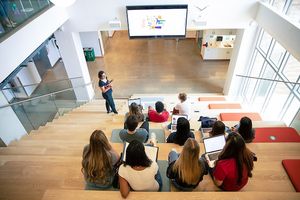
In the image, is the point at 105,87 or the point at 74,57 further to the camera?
the point at 74,57

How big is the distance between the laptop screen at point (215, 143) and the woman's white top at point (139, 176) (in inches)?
43.3

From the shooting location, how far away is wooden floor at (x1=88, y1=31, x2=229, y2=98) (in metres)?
8.73

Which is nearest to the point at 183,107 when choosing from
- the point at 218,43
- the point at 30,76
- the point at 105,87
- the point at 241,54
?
the point at 105,87

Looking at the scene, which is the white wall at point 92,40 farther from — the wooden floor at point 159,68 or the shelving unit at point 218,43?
the shelving unit at point 218,43

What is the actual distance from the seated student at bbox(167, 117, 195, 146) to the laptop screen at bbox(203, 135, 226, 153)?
336mm

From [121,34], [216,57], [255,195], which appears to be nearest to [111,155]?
[255,195]

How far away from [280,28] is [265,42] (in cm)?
142

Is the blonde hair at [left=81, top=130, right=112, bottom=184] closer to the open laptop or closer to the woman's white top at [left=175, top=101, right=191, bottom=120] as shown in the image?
the open laptop

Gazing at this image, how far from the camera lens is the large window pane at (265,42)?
6.07 meters

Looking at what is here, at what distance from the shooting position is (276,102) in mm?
5777

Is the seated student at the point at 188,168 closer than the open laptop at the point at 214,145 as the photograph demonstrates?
Yes

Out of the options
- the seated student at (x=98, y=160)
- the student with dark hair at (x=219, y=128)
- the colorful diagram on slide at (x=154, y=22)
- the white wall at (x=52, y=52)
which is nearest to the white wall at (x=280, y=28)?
the student with dark hair at (x=219, y=128)

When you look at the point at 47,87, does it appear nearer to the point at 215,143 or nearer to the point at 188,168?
the point at 215,143

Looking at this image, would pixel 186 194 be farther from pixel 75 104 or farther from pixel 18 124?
pixel 75 104
